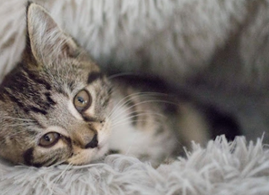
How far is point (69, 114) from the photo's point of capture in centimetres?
72

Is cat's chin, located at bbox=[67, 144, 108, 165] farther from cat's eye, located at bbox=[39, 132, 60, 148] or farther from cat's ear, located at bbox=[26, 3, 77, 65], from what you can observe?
cat's ear, located at bbox=[26, 3, 77, 65]

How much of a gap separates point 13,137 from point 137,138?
10.5 inches

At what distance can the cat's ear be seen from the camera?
74cm

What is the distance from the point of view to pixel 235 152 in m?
0.62

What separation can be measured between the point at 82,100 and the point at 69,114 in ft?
0.16

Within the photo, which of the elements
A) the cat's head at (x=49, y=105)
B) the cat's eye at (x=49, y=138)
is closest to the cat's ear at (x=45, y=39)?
the cat's head at (x=49, y=105)

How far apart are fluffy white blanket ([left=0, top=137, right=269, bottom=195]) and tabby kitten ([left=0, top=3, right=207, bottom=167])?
0.14 ft

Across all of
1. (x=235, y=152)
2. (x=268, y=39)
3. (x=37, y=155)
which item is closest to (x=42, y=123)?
(x=37, y=155)

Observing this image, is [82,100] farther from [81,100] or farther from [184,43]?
[184,43]

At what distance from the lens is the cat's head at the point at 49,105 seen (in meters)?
0.71

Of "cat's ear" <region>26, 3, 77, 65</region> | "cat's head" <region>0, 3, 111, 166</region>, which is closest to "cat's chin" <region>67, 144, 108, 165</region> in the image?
→ "cat's head" <region>0, 3, 111, 166</region>

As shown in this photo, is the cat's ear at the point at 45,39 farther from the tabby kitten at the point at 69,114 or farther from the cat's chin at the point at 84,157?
the cat's chin at the point at 84,157

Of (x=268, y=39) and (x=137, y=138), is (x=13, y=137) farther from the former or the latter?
(x=268, y=39)

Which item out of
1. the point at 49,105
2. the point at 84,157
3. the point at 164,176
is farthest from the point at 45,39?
the point at 164,176
